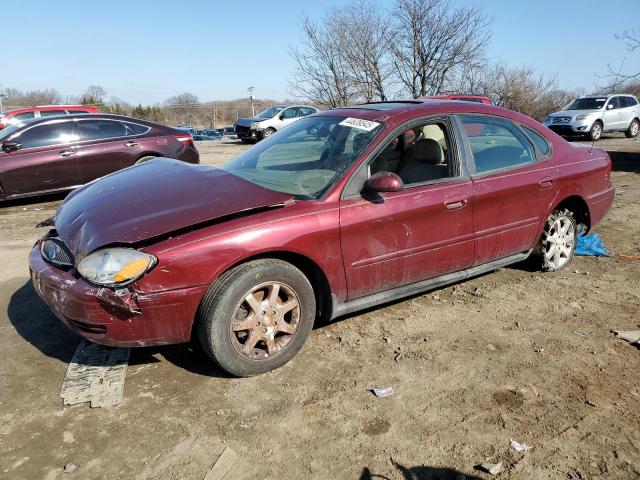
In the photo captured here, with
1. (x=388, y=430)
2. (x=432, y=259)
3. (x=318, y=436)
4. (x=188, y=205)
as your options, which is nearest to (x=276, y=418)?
(x=318, y=436)

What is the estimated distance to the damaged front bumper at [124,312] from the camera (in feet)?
8.55

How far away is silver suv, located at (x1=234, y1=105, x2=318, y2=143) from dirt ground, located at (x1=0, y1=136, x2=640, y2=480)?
17.2 meters

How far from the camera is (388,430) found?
2516mm

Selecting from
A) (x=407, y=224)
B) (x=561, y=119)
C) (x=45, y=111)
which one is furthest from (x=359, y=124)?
(x=561, y=119)

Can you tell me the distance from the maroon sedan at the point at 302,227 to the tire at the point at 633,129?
18156mm

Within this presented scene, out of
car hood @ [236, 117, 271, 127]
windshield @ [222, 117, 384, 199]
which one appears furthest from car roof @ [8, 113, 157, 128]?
car hood @ [236, 117, 271, 127]

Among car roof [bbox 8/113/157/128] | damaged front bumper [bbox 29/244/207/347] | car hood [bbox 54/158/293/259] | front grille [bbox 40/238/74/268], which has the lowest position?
damaged front bumper [bbox 29/244/207/347]

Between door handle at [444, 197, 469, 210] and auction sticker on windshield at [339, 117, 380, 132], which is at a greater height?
auction sticker on windshield at [339, 117, 380, 132]

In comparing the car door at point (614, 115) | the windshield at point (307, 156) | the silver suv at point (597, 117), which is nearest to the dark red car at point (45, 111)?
the windshield at point (307, 156)

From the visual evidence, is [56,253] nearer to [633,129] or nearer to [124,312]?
[124,312]

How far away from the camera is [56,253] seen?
303 cm

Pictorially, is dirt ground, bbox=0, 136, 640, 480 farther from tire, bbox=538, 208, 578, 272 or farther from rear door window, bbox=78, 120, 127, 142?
rear door window, bbox=78, 120, 127, 142

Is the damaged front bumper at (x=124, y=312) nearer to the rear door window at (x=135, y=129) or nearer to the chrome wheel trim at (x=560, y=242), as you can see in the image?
the chrome wheel trim at (x=560, y=242)

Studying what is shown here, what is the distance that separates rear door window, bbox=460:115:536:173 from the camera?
3.85 meters
